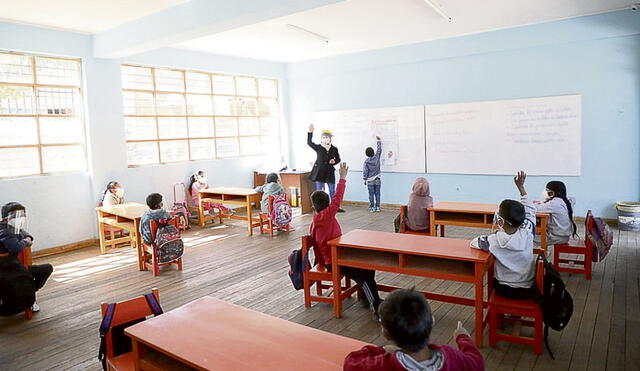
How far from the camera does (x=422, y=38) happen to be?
26.2 ft

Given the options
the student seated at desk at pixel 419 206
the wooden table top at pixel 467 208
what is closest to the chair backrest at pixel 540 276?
the wooden table top at pixel 467 208

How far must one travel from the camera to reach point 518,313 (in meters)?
2.96

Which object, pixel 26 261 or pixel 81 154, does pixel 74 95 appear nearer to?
pixel 81 154

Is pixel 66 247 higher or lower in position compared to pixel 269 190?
lower

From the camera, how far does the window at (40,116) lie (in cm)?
592

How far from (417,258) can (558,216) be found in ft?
6.44

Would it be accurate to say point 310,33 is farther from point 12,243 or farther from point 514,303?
point 514,303

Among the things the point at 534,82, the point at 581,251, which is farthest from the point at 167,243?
the point at 534,82

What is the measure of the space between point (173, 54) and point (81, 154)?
92.0 inches

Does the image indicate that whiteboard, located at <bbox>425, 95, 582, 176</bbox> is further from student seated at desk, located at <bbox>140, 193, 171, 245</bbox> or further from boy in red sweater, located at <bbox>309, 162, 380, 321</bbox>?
student seated at desk, located at <bbox>140, 193, 171, 245</bbox>

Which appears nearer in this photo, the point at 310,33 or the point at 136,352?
the point at 136,352

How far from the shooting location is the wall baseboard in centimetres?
617

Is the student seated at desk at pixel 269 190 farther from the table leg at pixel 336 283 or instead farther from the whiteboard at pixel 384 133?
the table leg at pixel 336 283

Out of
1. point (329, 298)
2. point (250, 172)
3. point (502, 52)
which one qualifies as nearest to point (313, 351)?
point (329, 298)
